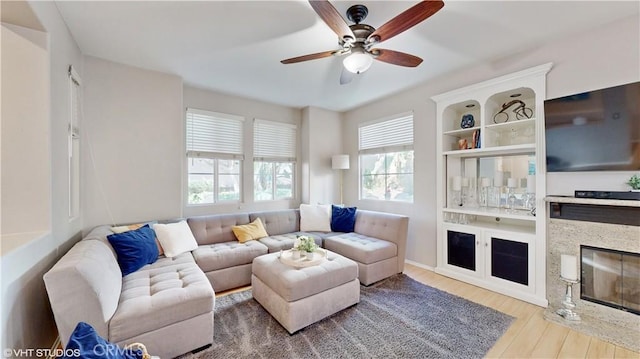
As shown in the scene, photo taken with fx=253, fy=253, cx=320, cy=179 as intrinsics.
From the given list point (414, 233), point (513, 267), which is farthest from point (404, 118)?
point (513, 267)

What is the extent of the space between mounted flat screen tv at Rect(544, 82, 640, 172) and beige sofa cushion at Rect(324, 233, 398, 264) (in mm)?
1897

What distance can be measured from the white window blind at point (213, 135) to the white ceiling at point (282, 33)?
0.68 metres

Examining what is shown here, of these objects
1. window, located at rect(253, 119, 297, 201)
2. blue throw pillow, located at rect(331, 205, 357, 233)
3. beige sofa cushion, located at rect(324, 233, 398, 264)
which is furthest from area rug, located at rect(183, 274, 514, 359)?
window, located at rect(253, 119, 297, 201)

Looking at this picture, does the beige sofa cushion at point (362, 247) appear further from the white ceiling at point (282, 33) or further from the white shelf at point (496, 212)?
the white ceiling at point (282, 33)

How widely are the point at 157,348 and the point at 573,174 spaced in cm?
382

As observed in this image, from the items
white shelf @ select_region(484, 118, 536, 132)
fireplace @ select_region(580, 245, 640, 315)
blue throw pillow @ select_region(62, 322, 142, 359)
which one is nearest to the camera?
blue throw pillow @ select_region(62, 322, 142, 359)

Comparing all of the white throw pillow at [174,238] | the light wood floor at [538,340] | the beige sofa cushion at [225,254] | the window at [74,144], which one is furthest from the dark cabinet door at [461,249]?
the window at [74,144]

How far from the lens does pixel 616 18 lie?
2.19m

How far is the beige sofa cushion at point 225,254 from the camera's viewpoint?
2.84m

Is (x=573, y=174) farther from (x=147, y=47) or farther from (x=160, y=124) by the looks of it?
(x=160, y=124)

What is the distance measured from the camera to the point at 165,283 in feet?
6.73

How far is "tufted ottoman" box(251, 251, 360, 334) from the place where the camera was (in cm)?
214

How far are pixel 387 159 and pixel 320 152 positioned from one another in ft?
4.16

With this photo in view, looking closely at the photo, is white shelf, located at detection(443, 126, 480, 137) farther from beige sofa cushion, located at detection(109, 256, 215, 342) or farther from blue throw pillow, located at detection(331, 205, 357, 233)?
beige sofa cushion, located at detection(109, 256, 215, 342)
